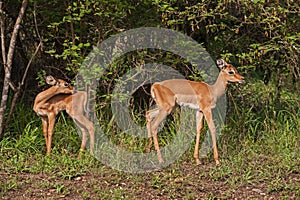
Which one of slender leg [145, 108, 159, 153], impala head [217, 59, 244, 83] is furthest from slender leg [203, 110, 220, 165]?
slender leg [145, 108, 159, 153]

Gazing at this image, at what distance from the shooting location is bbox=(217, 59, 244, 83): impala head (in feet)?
23.0

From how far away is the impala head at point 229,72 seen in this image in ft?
23.0

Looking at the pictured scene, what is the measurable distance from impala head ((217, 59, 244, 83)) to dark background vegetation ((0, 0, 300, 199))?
0.26m

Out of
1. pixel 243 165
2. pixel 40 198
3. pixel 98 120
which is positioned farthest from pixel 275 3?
pixel 40 198

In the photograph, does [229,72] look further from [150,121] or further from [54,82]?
[54,82]

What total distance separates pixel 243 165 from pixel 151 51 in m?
2.37

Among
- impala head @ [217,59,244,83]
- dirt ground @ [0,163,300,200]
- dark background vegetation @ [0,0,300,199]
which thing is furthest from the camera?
impala head @ [217,59,244,83]

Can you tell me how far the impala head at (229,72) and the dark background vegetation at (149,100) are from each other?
0.26 m

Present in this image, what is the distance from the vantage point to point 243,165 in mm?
6738

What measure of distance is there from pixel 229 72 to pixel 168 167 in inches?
57.6

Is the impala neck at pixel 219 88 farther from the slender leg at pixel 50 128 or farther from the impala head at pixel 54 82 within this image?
the slender leg at pixel 50 128

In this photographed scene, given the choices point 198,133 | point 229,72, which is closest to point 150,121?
point 198,133

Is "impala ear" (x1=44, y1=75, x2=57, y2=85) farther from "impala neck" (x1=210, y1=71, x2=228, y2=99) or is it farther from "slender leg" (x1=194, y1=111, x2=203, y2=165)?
"impala neck" (x1=210, y1=71, x2=228, y2=99)

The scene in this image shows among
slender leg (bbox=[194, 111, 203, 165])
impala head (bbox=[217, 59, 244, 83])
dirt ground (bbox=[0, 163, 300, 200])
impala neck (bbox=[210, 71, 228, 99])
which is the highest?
impala head (bbox=[217, 59, 244, 83])
